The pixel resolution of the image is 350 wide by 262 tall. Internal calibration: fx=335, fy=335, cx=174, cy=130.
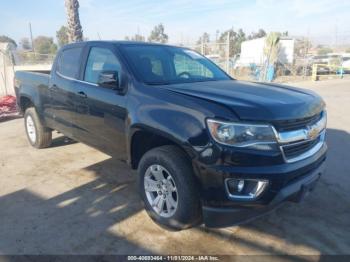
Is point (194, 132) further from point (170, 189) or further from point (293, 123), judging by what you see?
point (293, 123)

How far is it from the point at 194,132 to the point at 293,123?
874 millimetres

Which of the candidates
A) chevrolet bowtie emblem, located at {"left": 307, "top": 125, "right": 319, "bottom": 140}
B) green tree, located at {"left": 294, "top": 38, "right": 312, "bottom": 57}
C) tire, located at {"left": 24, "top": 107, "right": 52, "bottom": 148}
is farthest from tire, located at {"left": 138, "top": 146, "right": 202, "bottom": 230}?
green tree, located at {"left": 294, "top": 38, "right": 312, "bottom": 57}

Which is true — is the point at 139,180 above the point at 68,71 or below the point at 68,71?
below

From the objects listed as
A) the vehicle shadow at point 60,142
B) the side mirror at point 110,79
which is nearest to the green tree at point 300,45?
the vehicle shadow at point 60,142

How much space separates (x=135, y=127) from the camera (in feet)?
11.4

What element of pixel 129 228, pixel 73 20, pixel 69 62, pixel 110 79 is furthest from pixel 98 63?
pixel 73 20

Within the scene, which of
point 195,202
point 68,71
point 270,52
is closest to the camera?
point 195,202

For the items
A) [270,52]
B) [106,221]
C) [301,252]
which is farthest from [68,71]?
[270,52]

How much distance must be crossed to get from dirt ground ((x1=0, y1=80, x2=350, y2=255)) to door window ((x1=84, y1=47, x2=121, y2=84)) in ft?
4.77

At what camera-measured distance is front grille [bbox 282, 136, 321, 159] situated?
2852mm

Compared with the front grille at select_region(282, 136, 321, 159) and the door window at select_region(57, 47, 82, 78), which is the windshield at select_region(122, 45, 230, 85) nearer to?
the door window at select_region(57, 47, 82, 78)

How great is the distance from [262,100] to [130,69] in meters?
1.50

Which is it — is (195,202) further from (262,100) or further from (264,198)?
(262,100)

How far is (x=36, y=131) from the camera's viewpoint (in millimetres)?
6020
